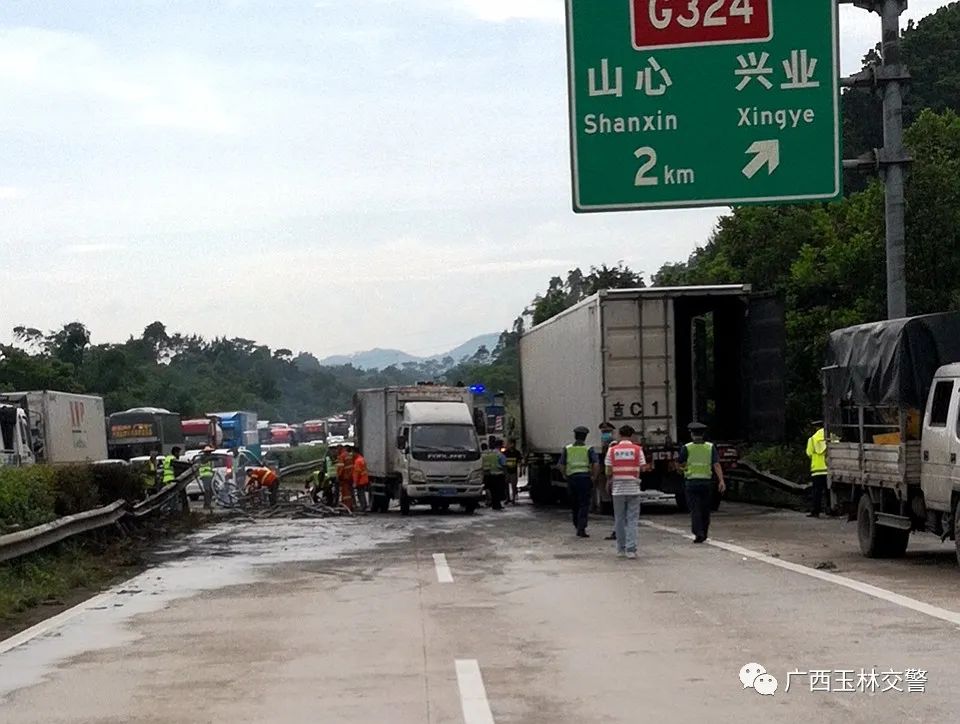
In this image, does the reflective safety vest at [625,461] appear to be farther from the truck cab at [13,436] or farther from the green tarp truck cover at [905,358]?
the truck cab at [13,436]

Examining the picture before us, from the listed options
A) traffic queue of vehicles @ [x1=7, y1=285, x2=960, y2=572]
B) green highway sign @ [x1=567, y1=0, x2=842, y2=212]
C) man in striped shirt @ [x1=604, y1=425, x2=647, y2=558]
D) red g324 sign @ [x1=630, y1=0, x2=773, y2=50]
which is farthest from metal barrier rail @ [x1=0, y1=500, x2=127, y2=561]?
red g324 sign @ [x1=630, y1=0, x2=773, y2=50]

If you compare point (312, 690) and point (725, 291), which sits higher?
point (725, 291)

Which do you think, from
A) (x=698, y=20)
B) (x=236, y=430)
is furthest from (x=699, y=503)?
(x=236, y=430)

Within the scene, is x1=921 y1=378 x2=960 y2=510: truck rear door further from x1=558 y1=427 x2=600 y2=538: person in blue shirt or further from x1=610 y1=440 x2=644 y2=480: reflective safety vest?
x1=558 y1=427 x2=600 y2=538: person in blue shirt

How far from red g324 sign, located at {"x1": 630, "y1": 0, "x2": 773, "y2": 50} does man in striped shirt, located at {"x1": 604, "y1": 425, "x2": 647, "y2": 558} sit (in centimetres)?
487

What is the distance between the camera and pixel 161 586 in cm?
1858

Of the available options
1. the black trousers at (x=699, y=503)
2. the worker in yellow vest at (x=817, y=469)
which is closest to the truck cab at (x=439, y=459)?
the worker in yellow vest at (x=817, y=469)

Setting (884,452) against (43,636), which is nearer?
(43,636)

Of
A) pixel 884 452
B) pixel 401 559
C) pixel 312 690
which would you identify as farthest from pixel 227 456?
pixel 312 690

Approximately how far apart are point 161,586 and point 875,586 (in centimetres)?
782

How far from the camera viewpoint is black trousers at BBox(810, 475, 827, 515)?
28281mm

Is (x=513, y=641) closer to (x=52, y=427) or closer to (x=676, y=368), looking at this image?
(x=676, y=368)

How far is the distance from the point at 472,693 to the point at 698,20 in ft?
39.6

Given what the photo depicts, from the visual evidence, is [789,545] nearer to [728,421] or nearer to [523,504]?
[728,421]
